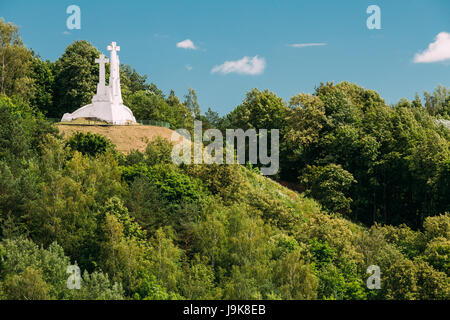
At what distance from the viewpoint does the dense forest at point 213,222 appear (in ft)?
109

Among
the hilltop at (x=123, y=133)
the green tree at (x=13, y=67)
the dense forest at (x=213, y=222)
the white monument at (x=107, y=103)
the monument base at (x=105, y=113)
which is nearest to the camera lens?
the dense forest at (x=213, y=222)

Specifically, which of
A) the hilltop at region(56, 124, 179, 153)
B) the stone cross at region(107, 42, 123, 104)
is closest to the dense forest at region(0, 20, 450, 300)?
the hilltop at region(56, 124, 179, 153)

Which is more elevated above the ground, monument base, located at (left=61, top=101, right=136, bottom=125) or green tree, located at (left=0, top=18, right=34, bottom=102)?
green tree, located at (left=0, top=18, right=34, bottom=102)

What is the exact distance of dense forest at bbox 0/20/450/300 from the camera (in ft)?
109

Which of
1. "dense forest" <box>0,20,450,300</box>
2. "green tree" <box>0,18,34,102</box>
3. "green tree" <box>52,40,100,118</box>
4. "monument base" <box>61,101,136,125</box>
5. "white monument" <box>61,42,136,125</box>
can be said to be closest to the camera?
"dense forest" <box>0,20,450,300</box>

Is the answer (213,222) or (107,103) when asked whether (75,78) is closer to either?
(107,103)

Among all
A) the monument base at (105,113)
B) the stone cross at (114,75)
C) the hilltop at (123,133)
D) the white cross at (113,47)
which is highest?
the white cross at (113,47)

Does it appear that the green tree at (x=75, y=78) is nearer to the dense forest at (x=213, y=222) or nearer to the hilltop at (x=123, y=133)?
the hilltop at (x=123, y=133)

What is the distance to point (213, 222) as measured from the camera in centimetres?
3800

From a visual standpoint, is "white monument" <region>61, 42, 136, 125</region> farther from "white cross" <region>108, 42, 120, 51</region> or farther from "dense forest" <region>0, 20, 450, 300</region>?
"dense forest" <region>0, 20, 450, 300</region>

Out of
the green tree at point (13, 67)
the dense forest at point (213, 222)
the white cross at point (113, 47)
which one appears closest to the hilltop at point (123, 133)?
the dense forest at point (213, 222)

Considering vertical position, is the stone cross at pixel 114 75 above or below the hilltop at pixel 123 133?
above

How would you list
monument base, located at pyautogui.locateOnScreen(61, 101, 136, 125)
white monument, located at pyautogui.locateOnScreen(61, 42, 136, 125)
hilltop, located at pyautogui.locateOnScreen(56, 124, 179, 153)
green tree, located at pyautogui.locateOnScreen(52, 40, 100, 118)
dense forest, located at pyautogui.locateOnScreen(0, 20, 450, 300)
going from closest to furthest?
dense forest, located at pyautogui.locateOnScreen(0, 20, 450, 300) → hilltop, located at pyautogui.locateOnScreen(56, 124, 179, 153) → monument base, located at pyautogui.locateOnScreen(61, 101, 136, 125) → white monument, located at pyautogui.locateOnScreen(61, 42, 136, 125) → green tree, located at pyautogui.locateOnScreen(52, 40, 100, 118)
